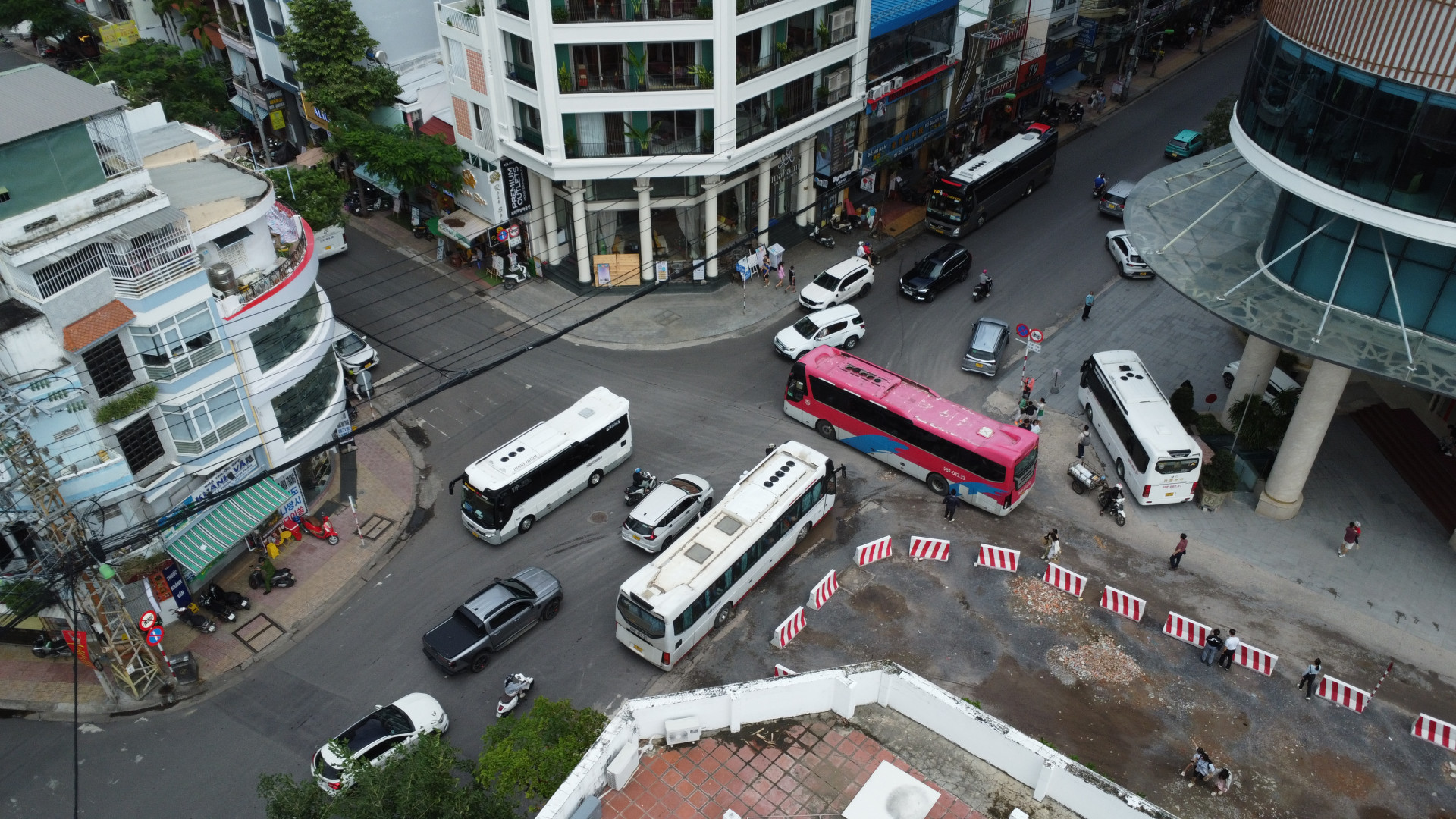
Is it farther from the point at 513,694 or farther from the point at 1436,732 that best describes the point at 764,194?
the point at 1436,732

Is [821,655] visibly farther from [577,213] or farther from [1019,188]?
[1019,188]

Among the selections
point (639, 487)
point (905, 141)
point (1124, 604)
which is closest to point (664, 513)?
point (639, 487)

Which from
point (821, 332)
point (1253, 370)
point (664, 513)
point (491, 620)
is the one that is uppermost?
point (1253, 370)

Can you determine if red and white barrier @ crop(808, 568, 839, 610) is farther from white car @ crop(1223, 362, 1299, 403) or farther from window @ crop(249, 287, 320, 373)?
window @ crop(249, 287, 320, 373)

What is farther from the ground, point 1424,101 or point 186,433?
point 1424,101

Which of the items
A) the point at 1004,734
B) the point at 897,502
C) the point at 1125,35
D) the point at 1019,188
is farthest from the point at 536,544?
the point at 1125,35

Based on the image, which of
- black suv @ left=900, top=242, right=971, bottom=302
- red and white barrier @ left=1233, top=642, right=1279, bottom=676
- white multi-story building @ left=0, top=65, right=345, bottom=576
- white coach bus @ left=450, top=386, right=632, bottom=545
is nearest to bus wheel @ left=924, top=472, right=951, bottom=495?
red and white barrier @ left=1233, top=642, right=1279, bottom=676
